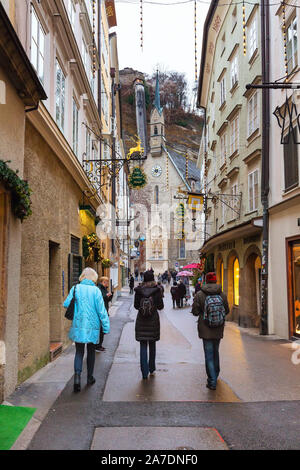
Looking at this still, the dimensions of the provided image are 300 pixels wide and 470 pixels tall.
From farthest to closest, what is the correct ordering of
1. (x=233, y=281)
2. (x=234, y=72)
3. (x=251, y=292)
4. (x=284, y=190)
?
1. (x=233, y=281)
2. (x=234, y=72)
3. (x=251, y=292)
4. (x=284, y=190)

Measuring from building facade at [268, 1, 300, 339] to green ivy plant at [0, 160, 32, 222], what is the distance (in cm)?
708

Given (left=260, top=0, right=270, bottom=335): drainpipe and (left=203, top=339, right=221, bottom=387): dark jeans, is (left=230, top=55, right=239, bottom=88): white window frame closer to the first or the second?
(left=260, top=0, right=270, bottom=335): drainpipe

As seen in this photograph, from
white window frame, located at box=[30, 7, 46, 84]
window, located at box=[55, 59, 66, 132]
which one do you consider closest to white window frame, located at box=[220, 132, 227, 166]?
window, located at box=[55, 59, 66, 132]

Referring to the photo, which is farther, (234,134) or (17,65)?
(234,134)

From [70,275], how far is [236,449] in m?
7.13

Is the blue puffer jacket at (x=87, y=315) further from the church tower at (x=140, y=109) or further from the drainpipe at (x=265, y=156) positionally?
the church tower at (x=140, y=109)

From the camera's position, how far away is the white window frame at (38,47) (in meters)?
7.77

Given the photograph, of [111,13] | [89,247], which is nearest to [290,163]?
[89,247]

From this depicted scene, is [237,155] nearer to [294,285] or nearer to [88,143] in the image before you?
[88,143]

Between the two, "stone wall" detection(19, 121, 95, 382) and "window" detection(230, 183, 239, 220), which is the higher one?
"window" detection(230, 183, 239, 220)

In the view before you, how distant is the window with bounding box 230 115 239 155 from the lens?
57.1 ft

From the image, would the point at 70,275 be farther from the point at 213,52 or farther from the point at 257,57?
the point at 213,52

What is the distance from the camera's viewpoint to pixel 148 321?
274 inches

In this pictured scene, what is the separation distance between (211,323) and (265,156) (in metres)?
8.31
